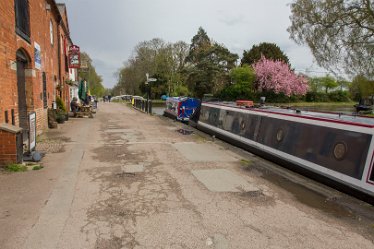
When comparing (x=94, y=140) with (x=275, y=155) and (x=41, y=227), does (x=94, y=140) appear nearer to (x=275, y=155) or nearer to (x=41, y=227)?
(x=275, y=155)

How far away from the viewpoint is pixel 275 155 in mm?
7961

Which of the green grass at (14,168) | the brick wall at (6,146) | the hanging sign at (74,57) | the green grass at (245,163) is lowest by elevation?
the green grass at (14,168)

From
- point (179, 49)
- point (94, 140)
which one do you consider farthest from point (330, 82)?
point (94, 140)

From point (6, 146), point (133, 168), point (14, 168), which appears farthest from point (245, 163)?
point (6, 146)

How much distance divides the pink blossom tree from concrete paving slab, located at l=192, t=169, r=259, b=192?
48.5 m

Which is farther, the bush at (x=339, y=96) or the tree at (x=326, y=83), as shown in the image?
the tree at (x=326, y=83)

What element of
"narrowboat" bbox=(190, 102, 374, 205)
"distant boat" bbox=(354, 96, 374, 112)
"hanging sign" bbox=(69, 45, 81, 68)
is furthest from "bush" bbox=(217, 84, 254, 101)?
"narrowboat" bbox=(190, 102, 374, 205)

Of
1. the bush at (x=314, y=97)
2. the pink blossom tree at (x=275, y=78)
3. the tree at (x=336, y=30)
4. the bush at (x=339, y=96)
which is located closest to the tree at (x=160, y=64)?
the pink blossom tree at (x=275, y=78)

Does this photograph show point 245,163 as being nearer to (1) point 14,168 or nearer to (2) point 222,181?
(2) point 222,181

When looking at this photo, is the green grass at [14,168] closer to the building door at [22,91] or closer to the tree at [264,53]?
the building door at [22,91]

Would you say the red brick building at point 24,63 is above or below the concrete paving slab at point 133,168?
above

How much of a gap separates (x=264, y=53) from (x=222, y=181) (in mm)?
58106

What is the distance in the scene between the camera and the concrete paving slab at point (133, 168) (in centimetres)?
687

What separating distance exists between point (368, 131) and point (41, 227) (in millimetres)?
5044
